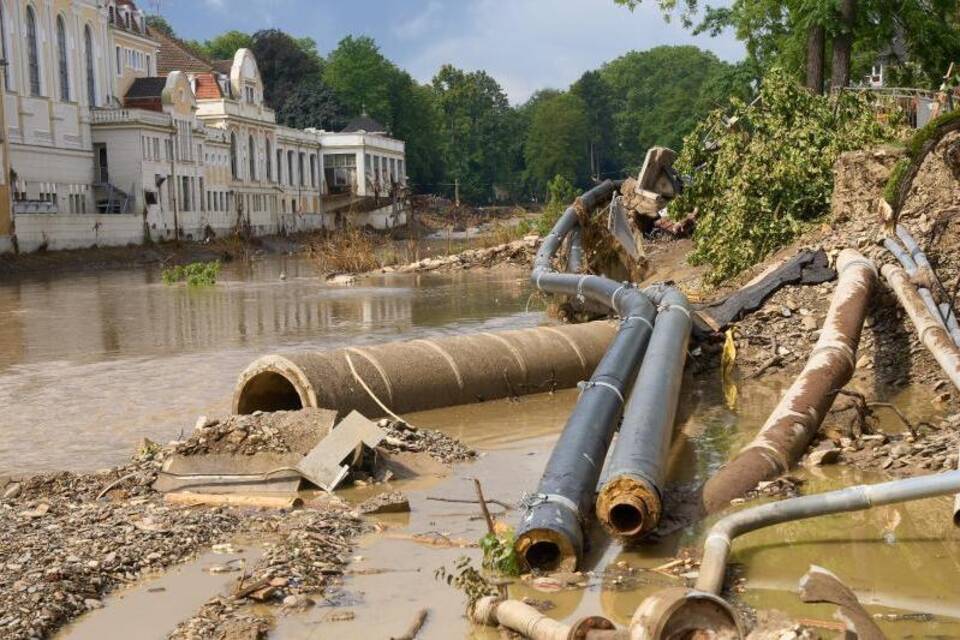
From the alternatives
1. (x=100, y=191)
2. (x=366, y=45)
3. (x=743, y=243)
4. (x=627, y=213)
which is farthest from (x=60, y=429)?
(x=366, y=45)

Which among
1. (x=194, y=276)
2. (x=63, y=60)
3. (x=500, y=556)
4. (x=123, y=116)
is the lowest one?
(x=194, y=276)

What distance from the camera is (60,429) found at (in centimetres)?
1305

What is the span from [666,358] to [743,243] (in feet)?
31.4

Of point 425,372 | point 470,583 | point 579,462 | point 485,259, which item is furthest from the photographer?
point 485,259

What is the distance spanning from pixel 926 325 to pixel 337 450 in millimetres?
5441

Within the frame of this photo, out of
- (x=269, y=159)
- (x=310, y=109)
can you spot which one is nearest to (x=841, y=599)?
(x=269, y=159)

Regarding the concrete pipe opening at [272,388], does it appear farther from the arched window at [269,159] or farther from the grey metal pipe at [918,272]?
the arched window at [269,159]

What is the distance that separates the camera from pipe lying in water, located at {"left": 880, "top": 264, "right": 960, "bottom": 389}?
10.2 m

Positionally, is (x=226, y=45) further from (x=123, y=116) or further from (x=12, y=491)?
(x=12, y=491)

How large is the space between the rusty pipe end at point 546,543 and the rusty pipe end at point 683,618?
192 centimetres

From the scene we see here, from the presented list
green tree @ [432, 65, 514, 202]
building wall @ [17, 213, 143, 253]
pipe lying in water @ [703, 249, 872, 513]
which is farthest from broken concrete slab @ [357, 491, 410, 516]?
green tree @ [432, 65, 514, 202]

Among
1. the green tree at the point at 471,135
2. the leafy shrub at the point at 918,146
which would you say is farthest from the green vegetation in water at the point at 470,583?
the green tree at the point at 471,135

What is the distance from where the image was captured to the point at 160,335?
75.0ft

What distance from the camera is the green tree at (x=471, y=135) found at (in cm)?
12850
